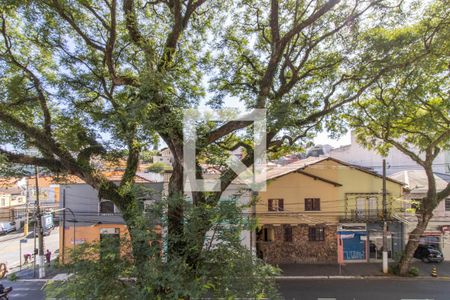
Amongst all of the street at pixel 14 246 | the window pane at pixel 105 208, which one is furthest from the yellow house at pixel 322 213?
the street at pixel 14 246

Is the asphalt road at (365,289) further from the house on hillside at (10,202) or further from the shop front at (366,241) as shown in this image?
the house on hillside at (10,202)

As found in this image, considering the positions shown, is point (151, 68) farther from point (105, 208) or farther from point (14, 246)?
point (14, 246)

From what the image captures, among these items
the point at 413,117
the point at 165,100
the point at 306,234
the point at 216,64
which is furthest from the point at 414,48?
the point at 306,234

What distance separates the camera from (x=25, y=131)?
7.81 metres

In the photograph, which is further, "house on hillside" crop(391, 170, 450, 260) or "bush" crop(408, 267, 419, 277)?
"house on hillside" crop(391, 170, 450, 260)

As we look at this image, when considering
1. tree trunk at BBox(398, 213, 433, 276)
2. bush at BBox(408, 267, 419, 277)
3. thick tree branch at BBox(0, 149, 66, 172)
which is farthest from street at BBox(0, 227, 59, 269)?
bush at BBox(408, 267, 419, 277)

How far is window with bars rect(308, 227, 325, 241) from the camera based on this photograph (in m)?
19.1

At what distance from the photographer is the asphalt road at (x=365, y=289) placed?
13230 millimetres

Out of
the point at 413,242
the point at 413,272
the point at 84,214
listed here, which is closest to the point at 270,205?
the point at 413,242

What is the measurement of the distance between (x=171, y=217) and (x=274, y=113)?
10.5 ft

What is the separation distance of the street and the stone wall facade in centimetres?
1607

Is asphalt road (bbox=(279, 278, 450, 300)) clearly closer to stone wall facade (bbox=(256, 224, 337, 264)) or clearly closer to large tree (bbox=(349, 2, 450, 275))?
large tree (bbox=(349, 2, 450, 275))

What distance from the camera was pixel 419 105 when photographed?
1240 cm

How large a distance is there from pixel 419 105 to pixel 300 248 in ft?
34.9
